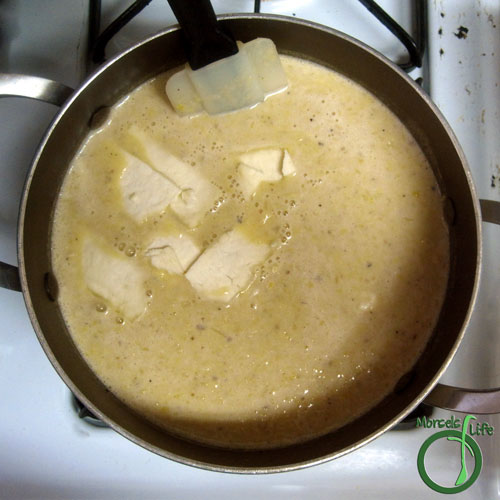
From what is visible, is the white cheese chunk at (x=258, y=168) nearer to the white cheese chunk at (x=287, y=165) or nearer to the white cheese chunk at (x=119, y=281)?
the white cheese chunk at (x=287, y=165)

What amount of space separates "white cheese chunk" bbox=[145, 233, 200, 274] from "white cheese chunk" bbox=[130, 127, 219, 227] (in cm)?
3

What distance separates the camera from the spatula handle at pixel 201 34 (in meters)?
0.67

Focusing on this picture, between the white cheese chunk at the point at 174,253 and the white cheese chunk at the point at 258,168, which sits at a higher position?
the white cheese chunk at the point at 258,168

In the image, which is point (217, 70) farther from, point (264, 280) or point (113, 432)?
point (113, 432)

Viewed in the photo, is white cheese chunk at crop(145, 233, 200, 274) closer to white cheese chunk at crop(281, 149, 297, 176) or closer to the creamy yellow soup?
the creamy yellow soup

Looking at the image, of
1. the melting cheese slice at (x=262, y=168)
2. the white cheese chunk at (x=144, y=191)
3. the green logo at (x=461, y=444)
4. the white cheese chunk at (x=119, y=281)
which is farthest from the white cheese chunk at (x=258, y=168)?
the green logo at (x=461, y=444)

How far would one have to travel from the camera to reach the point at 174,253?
793 mm

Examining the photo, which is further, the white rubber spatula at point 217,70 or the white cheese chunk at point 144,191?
the white cheese chunk at point 144,191

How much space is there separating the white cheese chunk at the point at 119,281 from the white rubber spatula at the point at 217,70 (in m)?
0.24

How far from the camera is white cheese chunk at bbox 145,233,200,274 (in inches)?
31.2

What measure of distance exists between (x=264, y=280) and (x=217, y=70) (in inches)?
12.1

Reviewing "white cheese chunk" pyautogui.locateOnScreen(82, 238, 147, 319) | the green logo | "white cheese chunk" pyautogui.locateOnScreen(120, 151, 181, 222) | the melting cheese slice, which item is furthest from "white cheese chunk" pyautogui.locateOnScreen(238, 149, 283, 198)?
the green logo

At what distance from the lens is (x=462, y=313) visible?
0.77 metres

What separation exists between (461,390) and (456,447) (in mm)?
174
